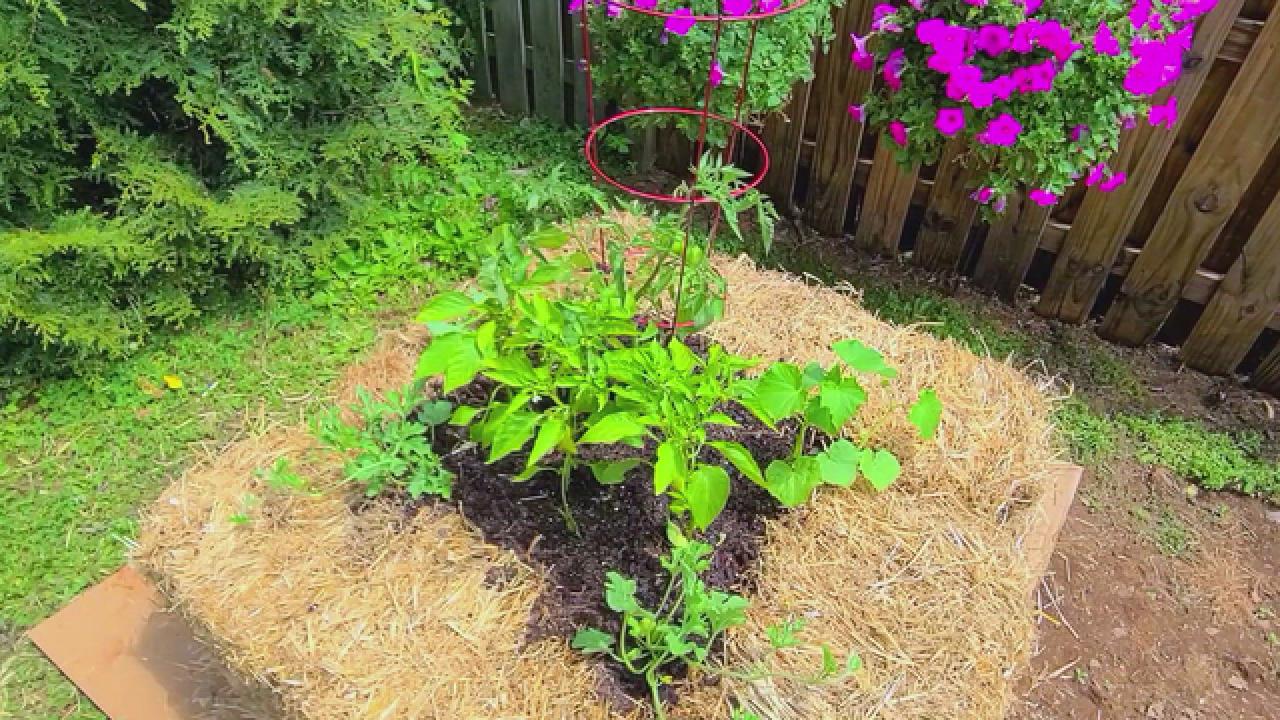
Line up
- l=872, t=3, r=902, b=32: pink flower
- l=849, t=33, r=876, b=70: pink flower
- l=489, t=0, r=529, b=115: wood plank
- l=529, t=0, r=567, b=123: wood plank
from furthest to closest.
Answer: l=489, t=0, r=529, b=115: wood plank < l=529, t=0, r=567, b=123: wood plank < l=849, t=33, r=876, b=70: pink flower < l=872, t=3, r=902, b=32: pink flower

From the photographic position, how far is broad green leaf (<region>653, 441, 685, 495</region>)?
5.73ft

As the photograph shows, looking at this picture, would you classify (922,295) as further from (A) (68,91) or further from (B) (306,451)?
(A) (68,91)

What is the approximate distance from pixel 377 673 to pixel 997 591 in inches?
53.2

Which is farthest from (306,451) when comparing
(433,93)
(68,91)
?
(433,93)

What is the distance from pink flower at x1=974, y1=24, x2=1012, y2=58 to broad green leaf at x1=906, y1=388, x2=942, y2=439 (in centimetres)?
138

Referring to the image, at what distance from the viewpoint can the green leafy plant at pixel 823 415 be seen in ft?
6.53

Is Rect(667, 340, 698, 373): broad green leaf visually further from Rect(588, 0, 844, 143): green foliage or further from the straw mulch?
Rect(588, 0, 844, 143): green foliage

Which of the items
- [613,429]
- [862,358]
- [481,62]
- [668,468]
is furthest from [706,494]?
[481,62]

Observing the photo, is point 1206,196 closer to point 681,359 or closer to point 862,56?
point 862,56

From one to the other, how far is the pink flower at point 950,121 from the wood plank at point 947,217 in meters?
0.32

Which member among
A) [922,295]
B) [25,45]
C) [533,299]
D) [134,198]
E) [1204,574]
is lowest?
[1204,574]

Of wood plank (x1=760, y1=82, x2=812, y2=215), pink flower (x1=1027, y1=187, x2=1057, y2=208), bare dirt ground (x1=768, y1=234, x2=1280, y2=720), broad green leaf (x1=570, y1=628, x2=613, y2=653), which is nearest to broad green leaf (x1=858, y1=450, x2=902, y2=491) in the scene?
broad green leaf (x1=570, y1=628, x2=613, y2=653)

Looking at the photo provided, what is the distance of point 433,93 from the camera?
3.78 meters

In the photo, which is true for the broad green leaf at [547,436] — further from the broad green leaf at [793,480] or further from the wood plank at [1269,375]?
the wood plank at [1269,375]
